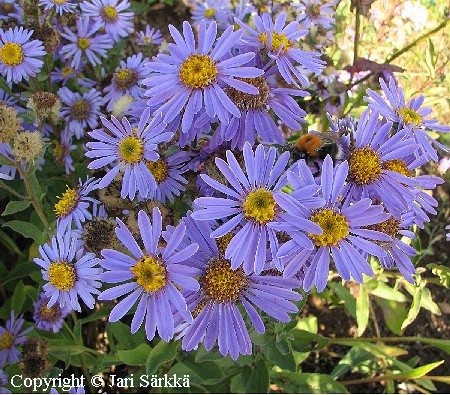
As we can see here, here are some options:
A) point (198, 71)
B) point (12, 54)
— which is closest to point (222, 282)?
point (198, 71)

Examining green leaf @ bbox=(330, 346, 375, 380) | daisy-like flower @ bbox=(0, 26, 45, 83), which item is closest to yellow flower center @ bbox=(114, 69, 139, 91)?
daisy-like flower @ bbox=(0, 26, 45, 83)

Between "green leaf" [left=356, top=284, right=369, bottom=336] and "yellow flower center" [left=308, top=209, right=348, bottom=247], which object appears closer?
"yellow flower center" [left=308, top=209, right=348, bottom=247]

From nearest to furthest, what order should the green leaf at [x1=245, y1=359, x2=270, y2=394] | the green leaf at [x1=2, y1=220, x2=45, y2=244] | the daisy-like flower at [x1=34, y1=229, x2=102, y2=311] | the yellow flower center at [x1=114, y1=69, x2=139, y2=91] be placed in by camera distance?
the daisy-like flower at [x1=34, y1=229, x2=102, y2=311] < the green leaf at [x1=2, y1=220, x2=45, y2=244] < the green leaf at [x1=245, y1=359, x2=270, y2=394] < the yellow flower center at [x1=114, y1=69, x2=139, y2=91]

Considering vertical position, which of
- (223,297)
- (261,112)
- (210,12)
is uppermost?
(210,12)

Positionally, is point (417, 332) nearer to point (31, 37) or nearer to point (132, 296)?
point (132, 296)

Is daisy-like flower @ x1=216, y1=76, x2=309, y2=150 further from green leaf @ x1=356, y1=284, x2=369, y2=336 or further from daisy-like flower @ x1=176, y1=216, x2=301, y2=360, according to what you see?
green leaf @ x1=356, y1=284, x2=369, y2=336

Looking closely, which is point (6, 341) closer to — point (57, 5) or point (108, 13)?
point (57, 5)

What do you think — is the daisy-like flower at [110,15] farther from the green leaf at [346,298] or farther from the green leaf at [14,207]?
the green leaf at [346,298]

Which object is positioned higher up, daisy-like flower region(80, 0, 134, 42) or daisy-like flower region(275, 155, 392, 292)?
daisy-like flower region(80, 0, 134, 42)

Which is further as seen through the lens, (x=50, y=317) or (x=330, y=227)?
(x=50, y=317)
